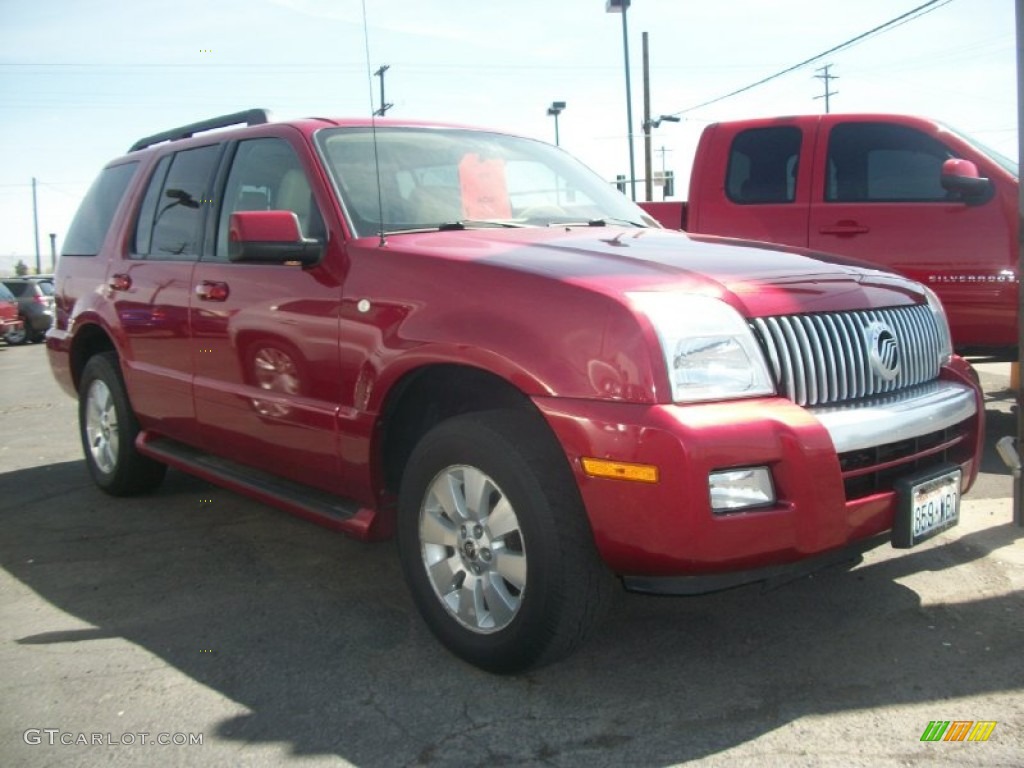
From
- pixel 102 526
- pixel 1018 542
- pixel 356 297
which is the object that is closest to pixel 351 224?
pixel 356 297

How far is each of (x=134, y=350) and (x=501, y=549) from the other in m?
2.83

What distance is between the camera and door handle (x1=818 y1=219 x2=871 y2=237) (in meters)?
6.28

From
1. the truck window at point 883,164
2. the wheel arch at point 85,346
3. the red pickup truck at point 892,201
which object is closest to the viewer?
the wheel arch at point 85,346

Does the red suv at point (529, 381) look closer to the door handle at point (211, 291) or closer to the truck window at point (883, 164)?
the door handle at point (211, 291)

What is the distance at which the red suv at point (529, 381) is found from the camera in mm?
2635

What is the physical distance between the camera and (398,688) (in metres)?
2.99

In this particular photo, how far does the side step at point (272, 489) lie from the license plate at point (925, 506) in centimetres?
171

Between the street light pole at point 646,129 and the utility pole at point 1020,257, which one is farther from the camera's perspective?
the street light pole at point 646,129

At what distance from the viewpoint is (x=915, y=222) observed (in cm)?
617

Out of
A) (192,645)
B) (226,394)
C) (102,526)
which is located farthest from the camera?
(102,526)

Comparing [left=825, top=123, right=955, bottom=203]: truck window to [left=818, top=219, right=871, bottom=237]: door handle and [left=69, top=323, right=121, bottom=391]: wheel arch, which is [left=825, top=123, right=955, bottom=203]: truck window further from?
[left=69, top=323, right=121, bottom=391]: wheel arch

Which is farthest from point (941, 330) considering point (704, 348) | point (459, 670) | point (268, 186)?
point (268, 186)

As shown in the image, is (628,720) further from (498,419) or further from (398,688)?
(498,419)

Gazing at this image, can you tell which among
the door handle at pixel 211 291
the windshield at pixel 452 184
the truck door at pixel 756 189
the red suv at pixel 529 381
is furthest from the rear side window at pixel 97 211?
the truck door at pixel 756 189
